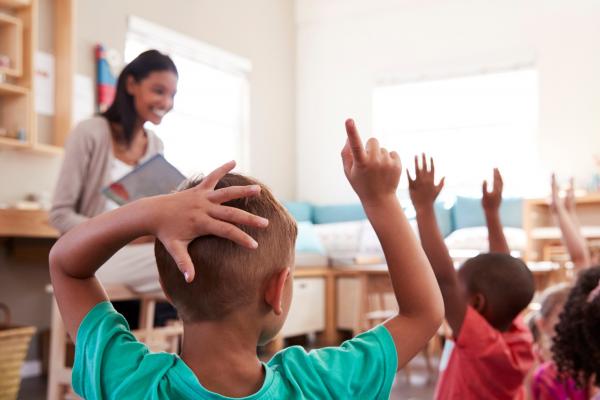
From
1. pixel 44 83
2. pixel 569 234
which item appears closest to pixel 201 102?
pixel 44 83

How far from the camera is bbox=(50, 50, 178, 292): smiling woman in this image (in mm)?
1972

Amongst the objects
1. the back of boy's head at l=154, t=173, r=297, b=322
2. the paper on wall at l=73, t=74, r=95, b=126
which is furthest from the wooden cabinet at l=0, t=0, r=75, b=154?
the back of boy's head at l=154, t=173, r=297, b=322

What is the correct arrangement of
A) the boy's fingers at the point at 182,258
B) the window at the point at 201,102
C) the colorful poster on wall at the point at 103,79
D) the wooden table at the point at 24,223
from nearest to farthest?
1. the boy's fingers at the point at 182,258
2. the wooden table at the point at 24,223
3. the colorful poster on wall at the point at 103,79
4. the window at the point at 201,102

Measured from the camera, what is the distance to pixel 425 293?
71cm

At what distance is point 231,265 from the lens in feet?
2.05

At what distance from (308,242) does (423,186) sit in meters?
4.55

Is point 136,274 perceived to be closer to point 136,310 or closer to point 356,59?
point 136,310

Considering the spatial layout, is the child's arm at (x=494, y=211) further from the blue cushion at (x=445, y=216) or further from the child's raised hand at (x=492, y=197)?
the blue cushion at (x=445, y=216)

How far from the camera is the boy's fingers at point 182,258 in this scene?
1.91 ft

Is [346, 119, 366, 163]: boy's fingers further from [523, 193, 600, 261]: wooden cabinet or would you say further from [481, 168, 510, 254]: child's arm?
[523, 193, 600, 261]: wooden cabinet

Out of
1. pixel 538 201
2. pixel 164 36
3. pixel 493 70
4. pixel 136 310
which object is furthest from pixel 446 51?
pixel 136 310

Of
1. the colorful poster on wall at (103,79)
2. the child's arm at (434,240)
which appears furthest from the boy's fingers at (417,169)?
the colorful poster on wall at (103,79)

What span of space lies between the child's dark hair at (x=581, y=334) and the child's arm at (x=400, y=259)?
572 mm

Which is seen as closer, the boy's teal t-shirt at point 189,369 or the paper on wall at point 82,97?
the boy's teal t-shirt at point 189,369
